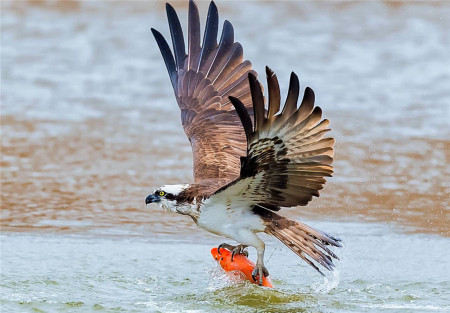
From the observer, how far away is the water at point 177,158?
715 centimetres

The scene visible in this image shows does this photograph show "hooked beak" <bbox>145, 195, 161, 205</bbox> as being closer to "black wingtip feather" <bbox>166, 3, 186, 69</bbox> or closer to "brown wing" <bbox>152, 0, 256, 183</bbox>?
"brown wing" <bbox>152, 0, 256, 183</bbox>

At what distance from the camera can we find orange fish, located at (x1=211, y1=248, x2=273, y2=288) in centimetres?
709

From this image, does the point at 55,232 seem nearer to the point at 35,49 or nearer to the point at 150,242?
the point at 150,242

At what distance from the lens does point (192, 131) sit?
8172 mm

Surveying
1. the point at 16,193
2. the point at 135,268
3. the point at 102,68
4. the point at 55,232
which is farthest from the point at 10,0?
the point at 135,268

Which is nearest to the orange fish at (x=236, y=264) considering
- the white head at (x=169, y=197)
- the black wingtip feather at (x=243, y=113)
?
the white head at (x=169, y=197)

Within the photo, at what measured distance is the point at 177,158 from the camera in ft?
33.7

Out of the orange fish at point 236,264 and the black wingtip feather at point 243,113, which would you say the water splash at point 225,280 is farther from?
the black wingtip feather at point 243,113

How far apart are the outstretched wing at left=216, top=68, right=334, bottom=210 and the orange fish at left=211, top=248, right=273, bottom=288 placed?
63cm

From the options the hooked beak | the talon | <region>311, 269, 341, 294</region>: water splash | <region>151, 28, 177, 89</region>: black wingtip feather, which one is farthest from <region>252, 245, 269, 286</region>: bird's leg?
<region>151, 28, 177, 89</region>: black wingtip feather

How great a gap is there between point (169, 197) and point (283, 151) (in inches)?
44.3

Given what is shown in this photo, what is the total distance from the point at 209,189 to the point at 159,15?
321 inches

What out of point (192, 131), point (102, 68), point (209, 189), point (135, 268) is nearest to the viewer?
point (209, 189)

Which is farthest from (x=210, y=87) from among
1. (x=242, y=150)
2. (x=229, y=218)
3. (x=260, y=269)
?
(x=260, y=269)
